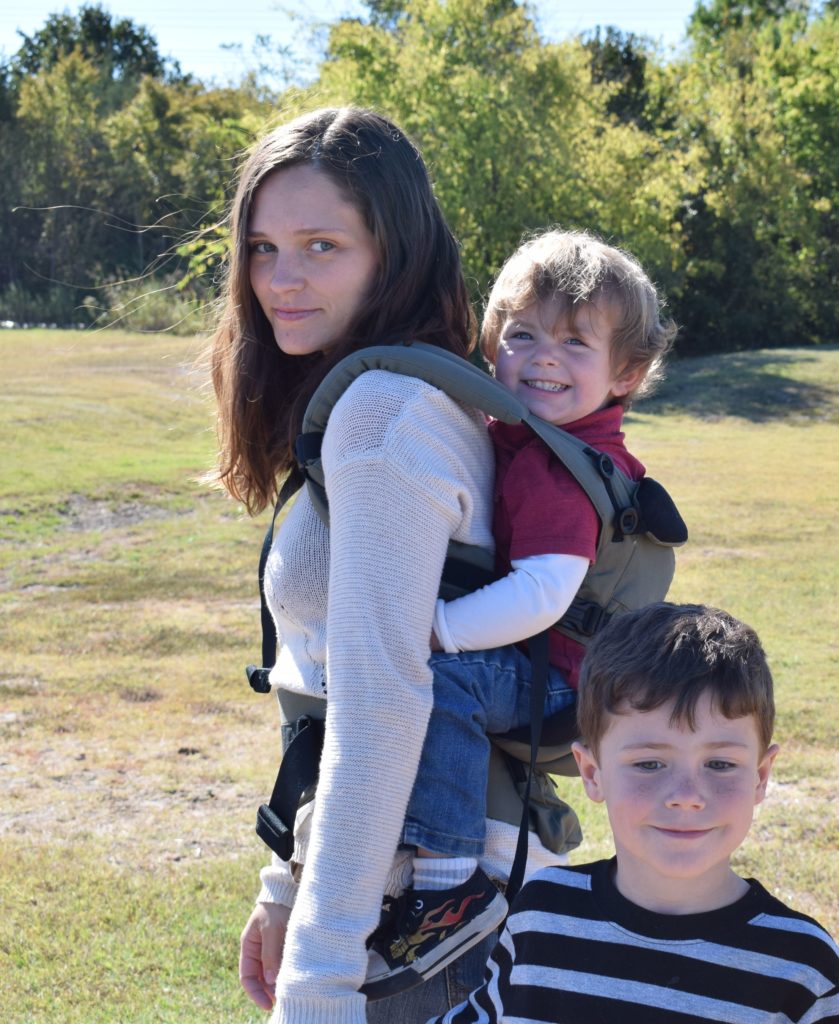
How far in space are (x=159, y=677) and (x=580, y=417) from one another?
5631 mm

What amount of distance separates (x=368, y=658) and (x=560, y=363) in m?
0.71

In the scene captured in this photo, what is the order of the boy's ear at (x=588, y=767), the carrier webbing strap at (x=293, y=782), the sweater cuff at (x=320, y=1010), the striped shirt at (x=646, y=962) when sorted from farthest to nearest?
1. the carrier webbing strap at (x=293, y=782)
2. the boy's ear at (x=588, y=767)
3. the sweater cuff at (x=320, y=1010)
4. the striped shirt at (x=646, y=962)

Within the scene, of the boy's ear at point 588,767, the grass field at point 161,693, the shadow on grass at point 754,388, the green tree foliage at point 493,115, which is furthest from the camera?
the green tree foliage at point 493,115

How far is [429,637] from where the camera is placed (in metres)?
1.71

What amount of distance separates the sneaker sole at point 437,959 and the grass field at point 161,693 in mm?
1301

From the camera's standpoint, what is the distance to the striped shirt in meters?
1.48

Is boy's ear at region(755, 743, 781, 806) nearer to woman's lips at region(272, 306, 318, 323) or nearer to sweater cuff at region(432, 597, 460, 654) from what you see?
sweater cuff at region(432, 597, 460, 654)

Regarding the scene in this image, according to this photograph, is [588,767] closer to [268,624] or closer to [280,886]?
[280,886]

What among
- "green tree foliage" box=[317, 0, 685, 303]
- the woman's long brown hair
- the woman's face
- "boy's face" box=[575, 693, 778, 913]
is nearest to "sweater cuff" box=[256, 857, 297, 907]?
"boy's face" box=[575, 693, 778, 913]

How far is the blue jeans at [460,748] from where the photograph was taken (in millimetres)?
1730

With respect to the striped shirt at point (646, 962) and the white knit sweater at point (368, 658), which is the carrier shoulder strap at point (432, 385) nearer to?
the white knit sweater at point (368, 658)

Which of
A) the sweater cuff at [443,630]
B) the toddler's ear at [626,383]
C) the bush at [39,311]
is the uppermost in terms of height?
the toddler's ear at [626,383]

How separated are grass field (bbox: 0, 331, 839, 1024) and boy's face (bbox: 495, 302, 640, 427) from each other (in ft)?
2.46

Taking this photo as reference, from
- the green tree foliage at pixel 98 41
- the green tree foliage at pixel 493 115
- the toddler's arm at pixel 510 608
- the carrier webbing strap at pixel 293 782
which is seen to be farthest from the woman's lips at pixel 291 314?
the green tree foliage at pixel 98 41
